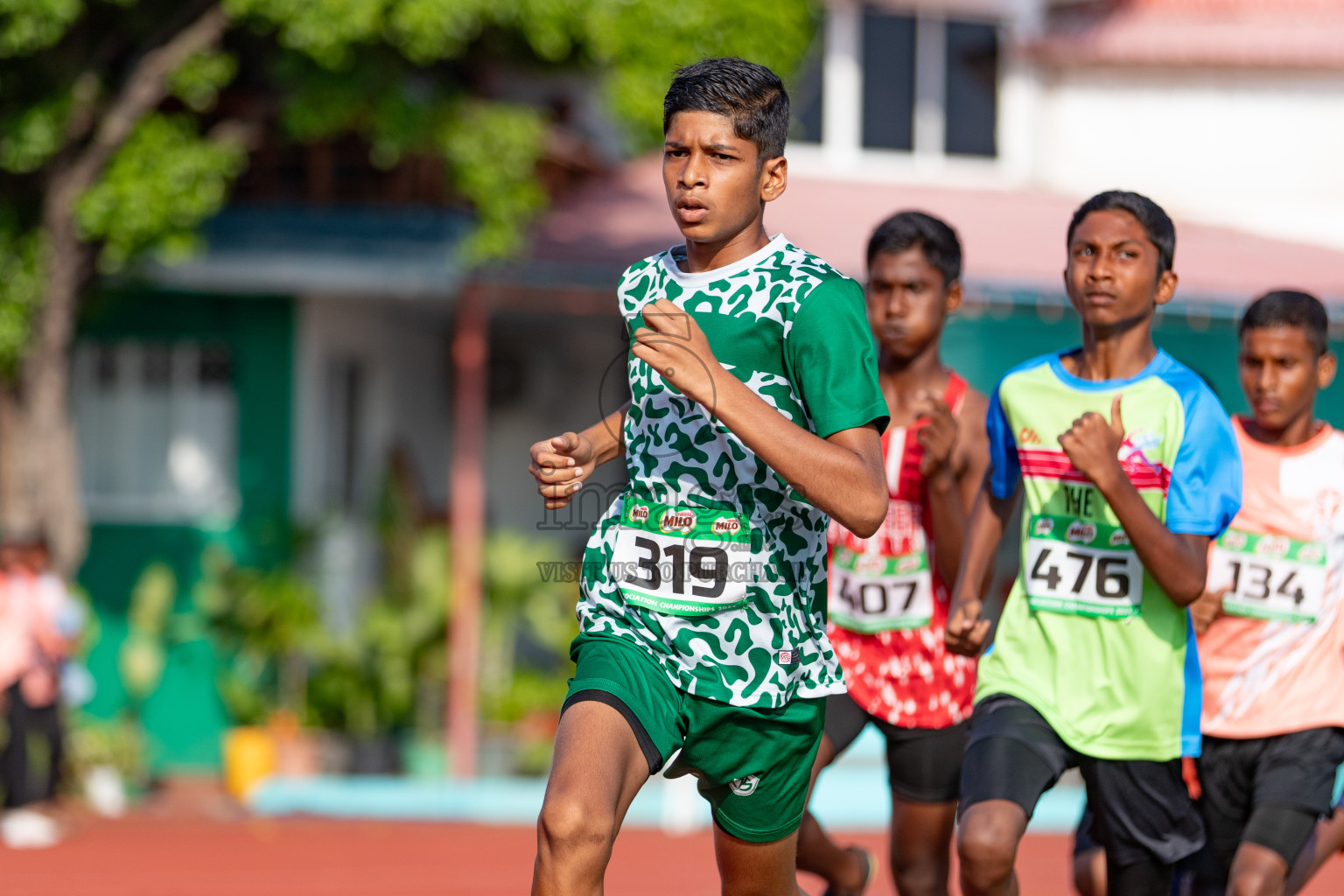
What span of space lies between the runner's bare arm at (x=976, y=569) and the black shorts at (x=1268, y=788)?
0.97 m

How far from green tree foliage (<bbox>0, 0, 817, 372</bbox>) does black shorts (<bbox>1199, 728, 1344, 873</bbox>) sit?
6098 millimetres

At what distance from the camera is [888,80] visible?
14930 millimetres

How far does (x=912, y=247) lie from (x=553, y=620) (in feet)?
23.2

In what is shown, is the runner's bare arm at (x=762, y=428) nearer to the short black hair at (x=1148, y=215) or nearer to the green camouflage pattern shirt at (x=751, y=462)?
the green camouflage pattern shirt at (x=751, y=462)

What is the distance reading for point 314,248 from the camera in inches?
449

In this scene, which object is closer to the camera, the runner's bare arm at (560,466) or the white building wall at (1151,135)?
the runner's bare arm at (560,466)

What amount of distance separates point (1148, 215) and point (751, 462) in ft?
5.21

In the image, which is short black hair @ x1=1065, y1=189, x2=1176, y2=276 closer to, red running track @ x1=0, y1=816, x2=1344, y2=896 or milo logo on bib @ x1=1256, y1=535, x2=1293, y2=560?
milo logo on bib @ x1=1256, y1=535, x2=1293, y2=560

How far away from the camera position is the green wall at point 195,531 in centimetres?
1188

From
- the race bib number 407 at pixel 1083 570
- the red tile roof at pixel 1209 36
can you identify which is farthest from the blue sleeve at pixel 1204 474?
the red tile roof at pixel 1209 36

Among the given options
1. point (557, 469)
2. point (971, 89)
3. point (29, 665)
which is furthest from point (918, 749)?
point (971, 89)

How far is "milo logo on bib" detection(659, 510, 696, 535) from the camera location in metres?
3.26

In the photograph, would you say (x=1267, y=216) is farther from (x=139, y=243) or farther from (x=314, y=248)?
(x=139, y=243)

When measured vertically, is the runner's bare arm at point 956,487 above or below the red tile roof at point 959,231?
below
